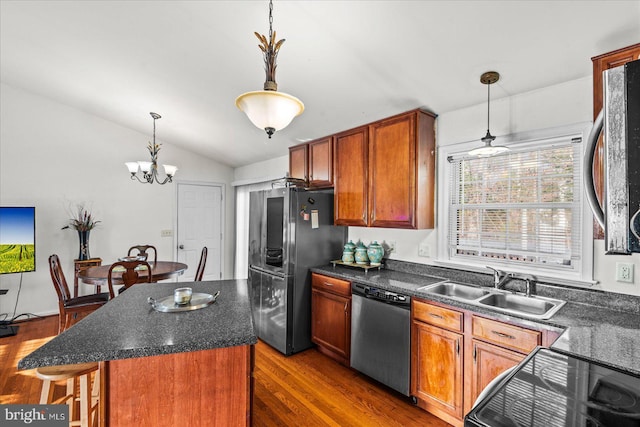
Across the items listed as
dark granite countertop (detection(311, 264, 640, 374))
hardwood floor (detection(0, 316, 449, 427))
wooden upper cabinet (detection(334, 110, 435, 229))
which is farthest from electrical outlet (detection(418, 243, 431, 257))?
hardwood floor (detection(0, 316, 449, 427))

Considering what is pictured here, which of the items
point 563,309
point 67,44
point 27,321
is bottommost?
point 27,321

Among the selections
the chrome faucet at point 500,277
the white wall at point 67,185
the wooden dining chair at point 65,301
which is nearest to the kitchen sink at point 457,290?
the chrome faucet at point 500,277

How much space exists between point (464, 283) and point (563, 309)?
733 mm

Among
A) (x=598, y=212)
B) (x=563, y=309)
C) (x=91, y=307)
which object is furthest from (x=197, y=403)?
(x=91, y=307)

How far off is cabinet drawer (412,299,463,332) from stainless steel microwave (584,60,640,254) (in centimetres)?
164

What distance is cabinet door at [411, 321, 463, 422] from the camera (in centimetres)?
207

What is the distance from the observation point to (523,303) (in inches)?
86.0

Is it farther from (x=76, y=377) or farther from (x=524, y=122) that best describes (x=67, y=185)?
(x=524, y=122)

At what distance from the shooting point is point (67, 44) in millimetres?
2830

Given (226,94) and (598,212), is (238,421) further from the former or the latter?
(226,94)

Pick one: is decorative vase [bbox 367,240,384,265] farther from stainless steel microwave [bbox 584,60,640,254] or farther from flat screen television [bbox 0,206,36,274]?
flat screen television [bbox 0,206,36,274]

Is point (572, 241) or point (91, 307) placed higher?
point (572, 241)

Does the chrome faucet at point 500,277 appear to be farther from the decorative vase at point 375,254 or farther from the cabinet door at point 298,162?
the cabinet door at point 298,162

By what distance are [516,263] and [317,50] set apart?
7.15 feet
